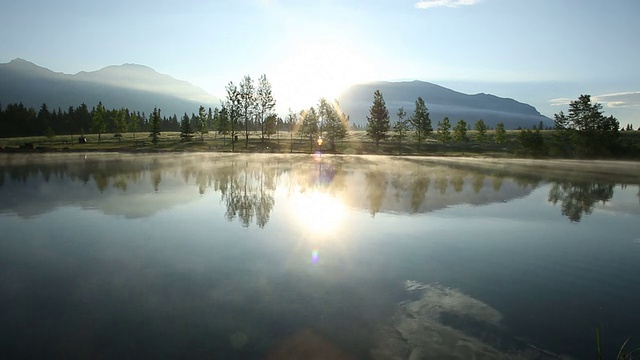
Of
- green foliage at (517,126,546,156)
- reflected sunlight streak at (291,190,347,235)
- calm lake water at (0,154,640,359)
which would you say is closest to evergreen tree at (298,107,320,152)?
green foliage at (517,126,546,156)

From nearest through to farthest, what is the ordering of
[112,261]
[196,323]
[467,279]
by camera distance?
1. [196,323]
2. [467,279]
3. [112,261]

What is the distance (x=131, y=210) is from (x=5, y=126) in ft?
559

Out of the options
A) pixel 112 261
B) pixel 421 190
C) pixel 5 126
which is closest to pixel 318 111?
pixel 421 190

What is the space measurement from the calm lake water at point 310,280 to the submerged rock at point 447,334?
0.12 ft

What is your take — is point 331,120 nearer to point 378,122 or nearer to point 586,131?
point 378,122

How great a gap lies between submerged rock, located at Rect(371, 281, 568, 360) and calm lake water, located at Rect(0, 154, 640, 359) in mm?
38

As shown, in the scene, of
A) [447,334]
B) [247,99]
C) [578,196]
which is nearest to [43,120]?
[247,99]

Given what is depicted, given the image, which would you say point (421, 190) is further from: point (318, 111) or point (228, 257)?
point (318, 111)

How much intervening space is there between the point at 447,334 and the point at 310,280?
3.62 meters

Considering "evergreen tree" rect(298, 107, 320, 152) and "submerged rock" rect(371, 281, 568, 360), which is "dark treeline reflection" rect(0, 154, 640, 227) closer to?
"submerged rock" rect(371, 281, 568, 360)

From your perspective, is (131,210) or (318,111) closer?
(131,210)

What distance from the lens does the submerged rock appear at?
6.40 m

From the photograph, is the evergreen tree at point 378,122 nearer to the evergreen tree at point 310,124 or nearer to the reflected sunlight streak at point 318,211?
the evergreen tree at point 310,124

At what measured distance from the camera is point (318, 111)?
115 meters
